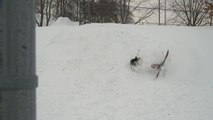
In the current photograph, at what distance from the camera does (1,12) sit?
1.20 meters

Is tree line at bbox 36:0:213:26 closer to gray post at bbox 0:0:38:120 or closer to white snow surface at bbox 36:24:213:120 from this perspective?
white snow surface at bbox 36:24:213:120

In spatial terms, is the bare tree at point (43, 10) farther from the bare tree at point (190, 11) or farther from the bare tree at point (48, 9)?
the bare tree at point (190, 11)

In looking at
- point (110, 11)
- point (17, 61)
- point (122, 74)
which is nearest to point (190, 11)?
point (110, 11)

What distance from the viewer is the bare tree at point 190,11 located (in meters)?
29.5

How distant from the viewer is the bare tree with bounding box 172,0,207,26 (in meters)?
29.5

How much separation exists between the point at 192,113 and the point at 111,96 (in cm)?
259

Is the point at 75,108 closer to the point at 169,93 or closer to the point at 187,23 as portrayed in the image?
the point at 169,93

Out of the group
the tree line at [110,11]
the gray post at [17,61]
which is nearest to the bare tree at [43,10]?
the tree line at [110,11]

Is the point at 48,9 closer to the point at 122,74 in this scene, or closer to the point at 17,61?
the point at 122,74

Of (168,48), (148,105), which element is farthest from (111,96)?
(168,48)

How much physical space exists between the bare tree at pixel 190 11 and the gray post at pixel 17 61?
28.8 meters

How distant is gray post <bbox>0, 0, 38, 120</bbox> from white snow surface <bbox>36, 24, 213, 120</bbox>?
9.03 meters

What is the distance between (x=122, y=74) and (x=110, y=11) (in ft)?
64.8

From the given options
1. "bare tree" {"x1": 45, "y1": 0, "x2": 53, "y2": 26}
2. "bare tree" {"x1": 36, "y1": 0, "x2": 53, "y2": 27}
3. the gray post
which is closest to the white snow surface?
the gray post
